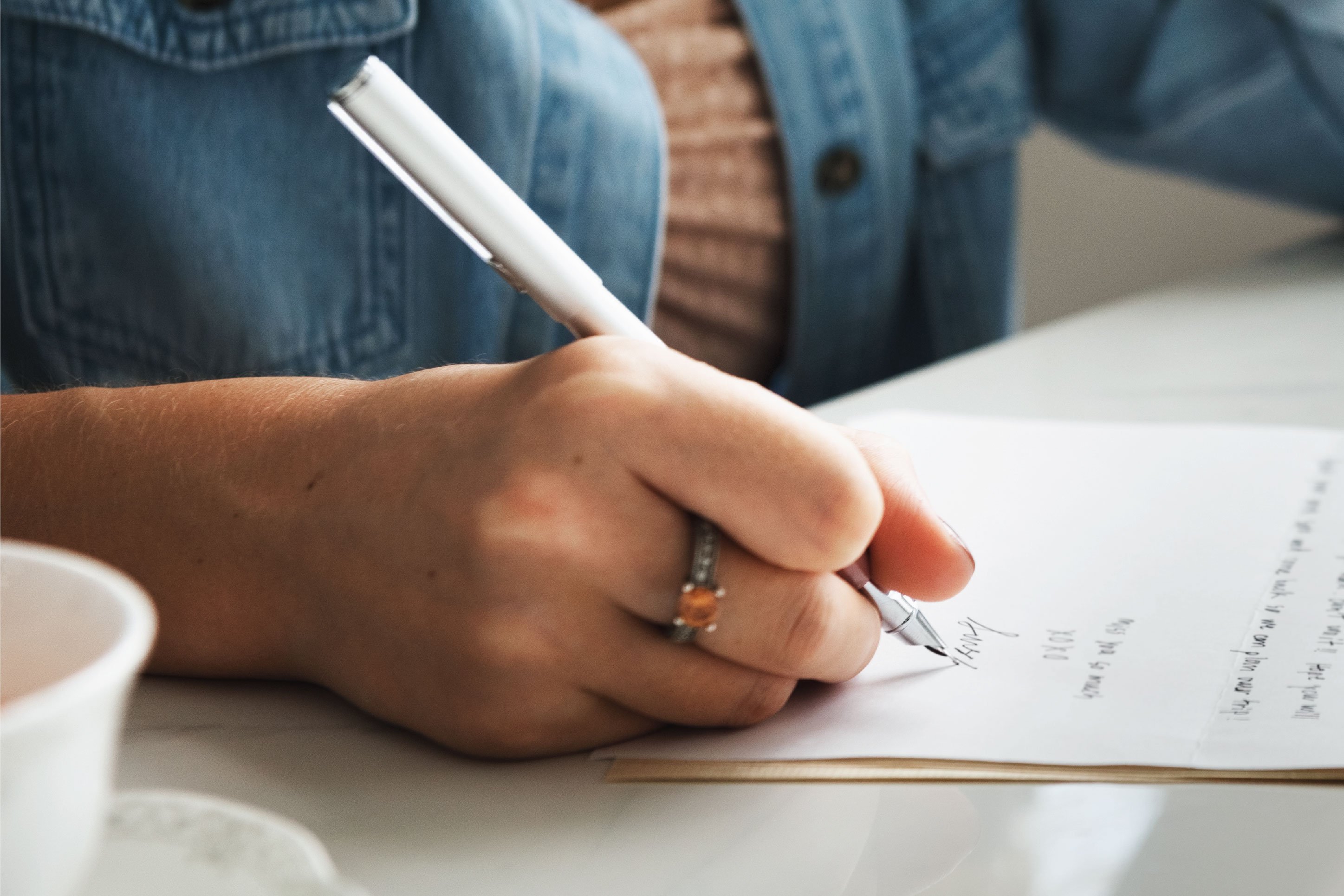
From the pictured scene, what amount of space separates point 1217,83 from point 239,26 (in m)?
0.53

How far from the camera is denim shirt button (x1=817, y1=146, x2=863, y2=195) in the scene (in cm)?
63

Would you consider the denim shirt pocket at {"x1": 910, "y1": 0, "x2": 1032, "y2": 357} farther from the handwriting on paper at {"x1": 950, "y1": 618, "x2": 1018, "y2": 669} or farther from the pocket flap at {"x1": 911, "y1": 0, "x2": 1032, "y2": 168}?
the handwriting on paper at {"x1": 950, "y1": 618, "x2": 1018, "y2": 669}

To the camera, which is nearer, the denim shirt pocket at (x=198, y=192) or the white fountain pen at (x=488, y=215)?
the white fountain pen at (x=488, y=215)

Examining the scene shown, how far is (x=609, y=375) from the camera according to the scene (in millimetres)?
223

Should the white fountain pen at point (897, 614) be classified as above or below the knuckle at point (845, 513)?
below

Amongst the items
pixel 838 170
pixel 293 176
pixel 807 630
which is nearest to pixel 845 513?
pixel 807 630

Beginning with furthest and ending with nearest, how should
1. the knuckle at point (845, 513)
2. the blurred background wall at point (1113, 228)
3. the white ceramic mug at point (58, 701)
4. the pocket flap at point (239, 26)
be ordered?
the blurred background wall at point (1113, 228) < the pocket flap at point (239, 26) < the knuckle at point (845, 513) < the white ceramic mug at point (58, 701)

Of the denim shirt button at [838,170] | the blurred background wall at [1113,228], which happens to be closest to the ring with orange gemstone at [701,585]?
the denim shirt button at [838,170]

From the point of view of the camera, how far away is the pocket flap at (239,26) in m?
0.45

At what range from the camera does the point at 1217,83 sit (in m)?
0.68

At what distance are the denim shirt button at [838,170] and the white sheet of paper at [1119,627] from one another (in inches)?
10.8

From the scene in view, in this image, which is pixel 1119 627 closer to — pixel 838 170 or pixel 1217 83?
pixel 838 170

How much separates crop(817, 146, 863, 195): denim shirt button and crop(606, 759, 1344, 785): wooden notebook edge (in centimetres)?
45

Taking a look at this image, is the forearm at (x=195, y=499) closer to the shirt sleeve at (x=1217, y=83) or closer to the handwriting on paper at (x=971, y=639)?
the handwriting on paper at (x=971, y=639)
